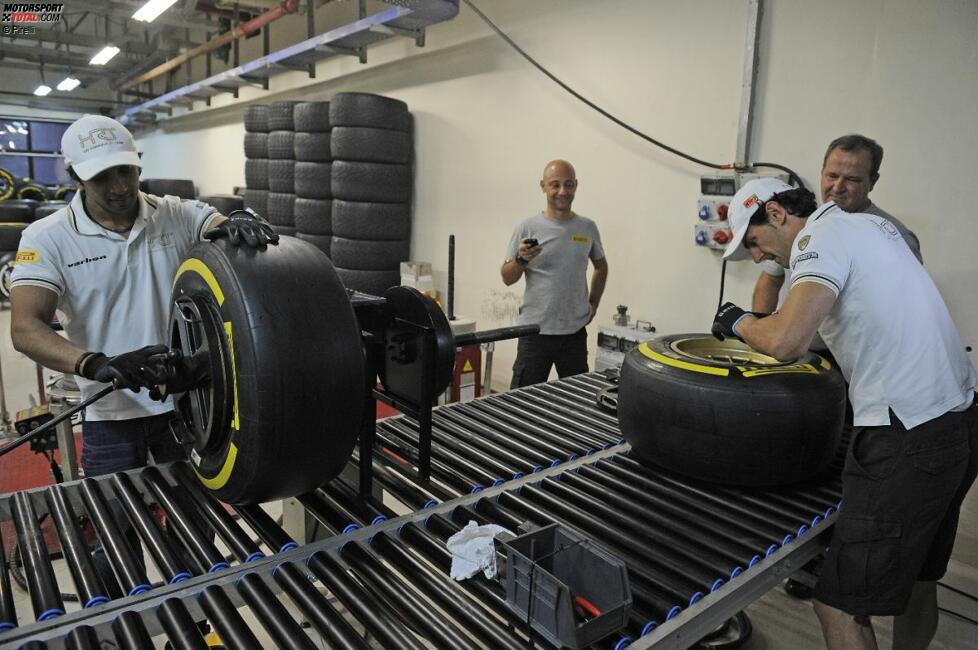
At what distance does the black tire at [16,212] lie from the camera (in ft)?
29.0

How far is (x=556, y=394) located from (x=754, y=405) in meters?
0.91

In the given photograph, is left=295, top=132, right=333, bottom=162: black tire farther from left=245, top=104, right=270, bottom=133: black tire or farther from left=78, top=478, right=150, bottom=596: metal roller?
left=78, top=478, right=150, bottom=596: metal roller

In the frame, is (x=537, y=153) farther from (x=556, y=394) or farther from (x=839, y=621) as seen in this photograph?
(x=839, y=621)

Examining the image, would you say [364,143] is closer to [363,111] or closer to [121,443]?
[363,111]

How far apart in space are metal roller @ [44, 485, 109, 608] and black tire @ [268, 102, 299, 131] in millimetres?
5365

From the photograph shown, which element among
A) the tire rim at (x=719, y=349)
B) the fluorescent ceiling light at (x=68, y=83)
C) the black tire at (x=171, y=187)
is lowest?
the tire rim at (x=719, y=349)

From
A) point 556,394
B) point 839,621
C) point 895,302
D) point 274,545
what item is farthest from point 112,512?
point 895,302

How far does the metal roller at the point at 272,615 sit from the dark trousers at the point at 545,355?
2.29m

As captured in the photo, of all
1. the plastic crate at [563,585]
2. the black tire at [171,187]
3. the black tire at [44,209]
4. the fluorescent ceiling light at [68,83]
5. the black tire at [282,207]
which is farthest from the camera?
the fluorescent ceiling light at [68,83]

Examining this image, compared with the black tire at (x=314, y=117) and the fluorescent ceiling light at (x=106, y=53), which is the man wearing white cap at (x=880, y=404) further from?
the fluorescent ceiling light at (x=106, y=53)

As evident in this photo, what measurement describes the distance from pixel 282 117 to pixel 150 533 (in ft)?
18.5

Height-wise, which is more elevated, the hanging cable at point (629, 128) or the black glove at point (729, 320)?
the hanging cable at point (629, 128)

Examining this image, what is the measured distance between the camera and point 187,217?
2066 millimetres

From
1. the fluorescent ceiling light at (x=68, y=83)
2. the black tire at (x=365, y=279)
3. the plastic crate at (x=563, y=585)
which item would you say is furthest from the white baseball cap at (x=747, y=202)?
the fluorescent ceiling light at (x=68, y=83)
